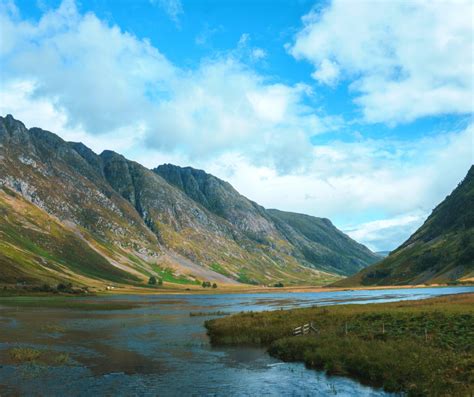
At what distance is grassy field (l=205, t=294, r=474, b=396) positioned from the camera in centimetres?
3164

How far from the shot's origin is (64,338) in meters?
65.1

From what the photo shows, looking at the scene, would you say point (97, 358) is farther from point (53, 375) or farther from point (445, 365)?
point (445, 365)

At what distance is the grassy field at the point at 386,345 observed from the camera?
1246 inches

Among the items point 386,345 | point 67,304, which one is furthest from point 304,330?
point 67,304

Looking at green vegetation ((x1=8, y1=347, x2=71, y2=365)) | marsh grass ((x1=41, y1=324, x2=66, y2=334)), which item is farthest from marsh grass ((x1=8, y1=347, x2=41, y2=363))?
marsh grass ((x1=41, y1=324, x2=66, y2=334))

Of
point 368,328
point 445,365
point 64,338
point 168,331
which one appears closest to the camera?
point 445,365

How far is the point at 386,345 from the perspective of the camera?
41094 millimetres

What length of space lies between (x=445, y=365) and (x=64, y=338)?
177ft

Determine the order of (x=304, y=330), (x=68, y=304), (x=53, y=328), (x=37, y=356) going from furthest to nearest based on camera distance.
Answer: (x=68, y=304) → (x=53, y=328) → (x=304, y=330) → (x=37, y=356)

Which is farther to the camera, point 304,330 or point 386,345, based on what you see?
point 304,330

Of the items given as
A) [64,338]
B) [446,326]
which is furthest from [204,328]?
[446,326]

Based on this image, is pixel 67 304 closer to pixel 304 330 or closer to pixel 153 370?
pixel 304 330

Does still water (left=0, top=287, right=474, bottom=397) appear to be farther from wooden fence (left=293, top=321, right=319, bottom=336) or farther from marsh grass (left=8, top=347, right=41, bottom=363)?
wooden fence (left=293, top=321, right=319, bottom=336)

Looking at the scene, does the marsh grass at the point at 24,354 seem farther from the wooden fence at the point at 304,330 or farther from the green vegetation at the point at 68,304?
the green vegetation at the point at 68,304
